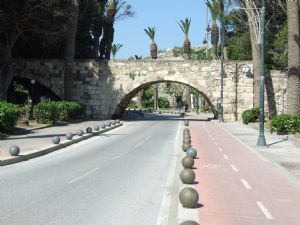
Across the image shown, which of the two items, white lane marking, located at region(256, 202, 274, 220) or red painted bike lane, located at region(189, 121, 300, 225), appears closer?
red painted bike lane, located at region(189, 121, 300, 225)

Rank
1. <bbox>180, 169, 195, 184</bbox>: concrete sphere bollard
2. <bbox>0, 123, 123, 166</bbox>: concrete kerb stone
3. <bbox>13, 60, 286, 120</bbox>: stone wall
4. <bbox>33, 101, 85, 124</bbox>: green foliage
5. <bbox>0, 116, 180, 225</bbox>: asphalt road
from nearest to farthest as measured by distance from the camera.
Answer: <bbox>0, 116, 180, 225</bbox>: asphalt road, <bbox>180, 169, 195, 184</bbox>: concrete sphere bollard, <bbox>0, 123, 123, 166</bbox>: concrete kerb stone, <bbox>33, 101, 85, 124</bbox>: green foliage, <bbox>13, 60, 286, 120</bbox>: stone wall

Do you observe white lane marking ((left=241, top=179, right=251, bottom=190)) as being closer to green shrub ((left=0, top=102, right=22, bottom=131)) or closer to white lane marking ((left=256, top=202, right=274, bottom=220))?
white lane marking ((left=256, top=202, right=274, bottom=220))

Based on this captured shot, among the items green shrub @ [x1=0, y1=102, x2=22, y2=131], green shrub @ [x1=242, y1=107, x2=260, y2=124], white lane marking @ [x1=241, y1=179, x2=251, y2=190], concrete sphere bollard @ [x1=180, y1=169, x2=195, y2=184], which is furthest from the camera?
green shrub @ [x1=242, y1=107, x2=260, y2=124]

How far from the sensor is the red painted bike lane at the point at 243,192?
9.30 metres

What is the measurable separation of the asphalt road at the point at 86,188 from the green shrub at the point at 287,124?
1048cm

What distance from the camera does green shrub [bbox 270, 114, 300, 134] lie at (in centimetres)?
2895

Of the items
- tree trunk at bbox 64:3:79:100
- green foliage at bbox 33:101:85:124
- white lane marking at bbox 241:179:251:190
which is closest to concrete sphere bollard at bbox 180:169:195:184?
white lane marking at bbox 241:179:251:190

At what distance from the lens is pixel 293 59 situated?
3259 centimetres

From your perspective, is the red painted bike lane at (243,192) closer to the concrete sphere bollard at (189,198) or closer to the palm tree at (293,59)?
the concrete sphere bollard at (189,198)

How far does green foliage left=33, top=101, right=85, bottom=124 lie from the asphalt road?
14544 mm

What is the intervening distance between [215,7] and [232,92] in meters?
21.9

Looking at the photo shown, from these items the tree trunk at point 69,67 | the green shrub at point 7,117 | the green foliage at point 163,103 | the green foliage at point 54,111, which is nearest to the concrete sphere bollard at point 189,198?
the green shrub at point 7,117

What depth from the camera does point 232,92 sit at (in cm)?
4709

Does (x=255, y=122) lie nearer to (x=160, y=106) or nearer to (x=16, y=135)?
(x=16, y=135)
